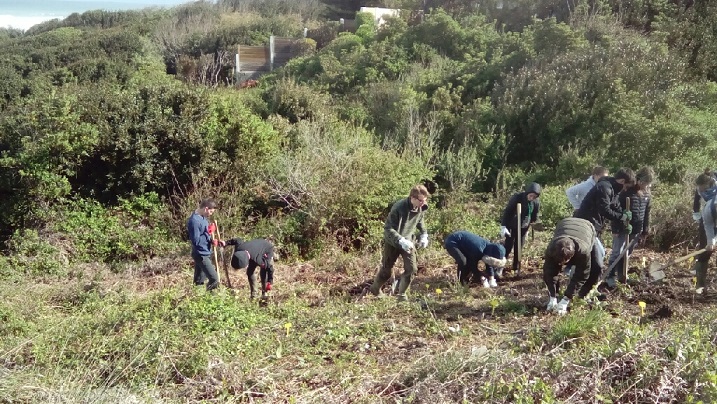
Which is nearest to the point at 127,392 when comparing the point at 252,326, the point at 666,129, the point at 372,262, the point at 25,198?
the point at 252,326

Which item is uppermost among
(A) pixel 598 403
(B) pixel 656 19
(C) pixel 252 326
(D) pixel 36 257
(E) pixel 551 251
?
(B) pixel 656 19

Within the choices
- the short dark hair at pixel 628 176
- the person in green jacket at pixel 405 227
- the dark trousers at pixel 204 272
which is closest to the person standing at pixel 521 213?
the short dark hair at pixel 628 176

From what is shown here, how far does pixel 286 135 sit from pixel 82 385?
9857 millimetres

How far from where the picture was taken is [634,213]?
6.38 meters

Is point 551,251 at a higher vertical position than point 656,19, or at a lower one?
lower

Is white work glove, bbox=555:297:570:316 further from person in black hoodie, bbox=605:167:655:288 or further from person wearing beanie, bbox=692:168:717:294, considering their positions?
person wearing beanie, bbox=692:168:717:294

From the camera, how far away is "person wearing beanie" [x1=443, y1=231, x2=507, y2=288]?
6.90 metres

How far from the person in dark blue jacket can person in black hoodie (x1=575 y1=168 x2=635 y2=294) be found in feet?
14.4

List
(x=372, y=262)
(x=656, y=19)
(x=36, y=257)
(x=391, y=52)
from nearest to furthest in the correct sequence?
(x=372, y=262)
(x=36, y=257)
(x=656, y=19)
(x=391, y=52)

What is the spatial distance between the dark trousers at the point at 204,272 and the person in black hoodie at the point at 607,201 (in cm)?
444

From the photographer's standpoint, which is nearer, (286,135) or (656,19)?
(286,135)

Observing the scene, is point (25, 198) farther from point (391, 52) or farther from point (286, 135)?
point (391, 52)

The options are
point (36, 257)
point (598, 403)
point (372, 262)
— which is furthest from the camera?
point (36, 257)

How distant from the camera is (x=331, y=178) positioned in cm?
1033
